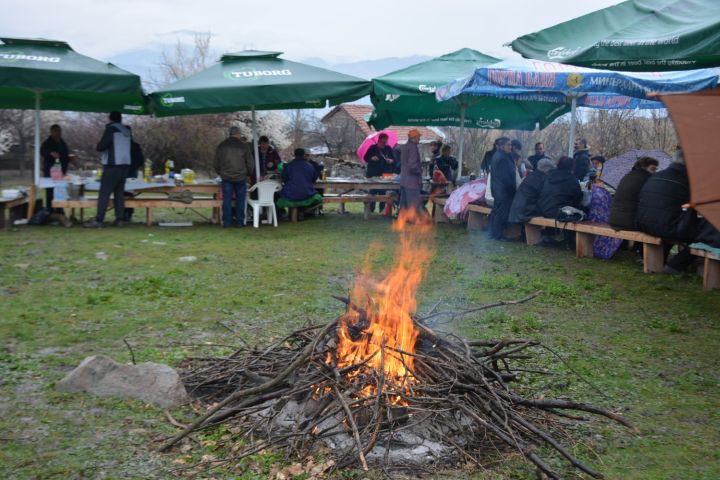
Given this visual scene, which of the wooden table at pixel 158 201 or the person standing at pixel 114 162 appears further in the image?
the wooden table at pixel 158 201

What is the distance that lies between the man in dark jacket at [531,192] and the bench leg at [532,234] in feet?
0.75

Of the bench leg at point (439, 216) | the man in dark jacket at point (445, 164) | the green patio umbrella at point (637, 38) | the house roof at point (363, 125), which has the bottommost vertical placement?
the bench leg at point (439, 216)

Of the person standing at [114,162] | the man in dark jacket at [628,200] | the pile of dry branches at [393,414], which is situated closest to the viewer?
the pile of dry branches at [393,414]

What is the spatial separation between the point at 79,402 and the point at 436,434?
8.14 ft

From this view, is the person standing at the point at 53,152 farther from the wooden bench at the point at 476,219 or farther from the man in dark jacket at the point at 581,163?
the man in dark jacket at the point at 581,163

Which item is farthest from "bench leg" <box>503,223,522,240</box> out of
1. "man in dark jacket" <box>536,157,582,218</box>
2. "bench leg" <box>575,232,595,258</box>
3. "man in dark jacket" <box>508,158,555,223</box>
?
"bench leg" <box>575,232,595,258</box>

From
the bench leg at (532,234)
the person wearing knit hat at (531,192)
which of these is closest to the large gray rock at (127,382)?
the person wearing knit hat at (531,192)

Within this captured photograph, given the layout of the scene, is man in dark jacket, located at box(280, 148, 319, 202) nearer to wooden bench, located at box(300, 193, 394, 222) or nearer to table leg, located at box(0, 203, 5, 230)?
wooden bench, located at box(300, 193, 394, 222)

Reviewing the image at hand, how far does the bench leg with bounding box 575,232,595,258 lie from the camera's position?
11.1 m

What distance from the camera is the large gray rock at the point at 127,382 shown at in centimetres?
479

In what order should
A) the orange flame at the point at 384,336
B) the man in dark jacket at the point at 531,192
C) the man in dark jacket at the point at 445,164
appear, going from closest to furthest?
the orange flame at the point at 384,336
the man in dark jacket at the point at 531,192
the man in dark jacket at the point at 445,164

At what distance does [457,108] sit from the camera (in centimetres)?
1770

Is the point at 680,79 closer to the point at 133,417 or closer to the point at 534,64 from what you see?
the point at 534,64

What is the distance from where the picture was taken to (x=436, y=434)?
4184 mm
